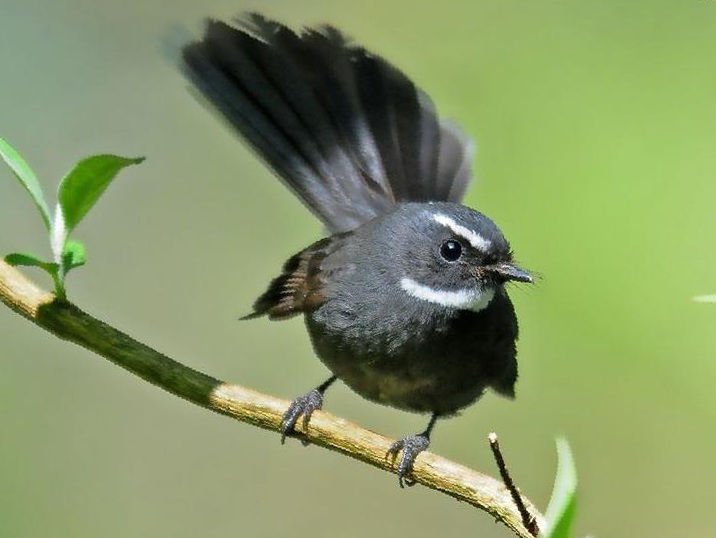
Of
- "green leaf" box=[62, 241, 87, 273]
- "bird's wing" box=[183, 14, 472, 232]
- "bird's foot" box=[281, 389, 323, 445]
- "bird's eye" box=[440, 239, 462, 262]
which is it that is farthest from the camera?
"bird's wing" box=[183, 14, 472, 232]

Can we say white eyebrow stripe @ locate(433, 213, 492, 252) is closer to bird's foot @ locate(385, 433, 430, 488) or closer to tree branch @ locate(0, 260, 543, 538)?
bird's foot @ locate(385, 433, 430, 488)

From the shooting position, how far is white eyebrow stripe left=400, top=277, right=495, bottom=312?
3889mm

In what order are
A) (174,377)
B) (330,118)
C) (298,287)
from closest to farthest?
1. (174,377)
2. (298,287)
3. (330,118)

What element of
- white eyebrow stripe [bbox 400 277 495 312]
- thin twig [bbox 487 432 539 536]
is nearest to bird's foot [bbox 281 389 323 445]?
white eyebrow stripe [bbox 400 277 495 312]

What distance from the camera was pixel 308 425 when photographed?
9.38ft

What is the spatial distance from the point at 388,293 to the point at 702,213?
2.54 meters

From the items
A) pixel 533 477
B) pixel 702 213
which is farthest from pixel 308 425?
pixel 702 213

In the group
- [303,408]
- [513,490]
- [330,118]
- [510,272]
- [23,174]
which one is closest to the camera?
[513,490]

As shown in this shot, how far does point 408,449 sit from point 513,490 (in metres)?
1.48

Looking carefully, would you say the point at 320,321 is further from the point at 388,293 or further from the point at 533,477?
the point at 533,477

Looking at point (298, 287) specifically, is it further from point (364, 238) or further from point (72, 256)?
point (72, 256)

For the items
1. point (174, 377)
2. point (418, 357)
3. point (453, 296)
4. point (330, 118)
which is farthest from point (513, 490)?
point (330, 118)

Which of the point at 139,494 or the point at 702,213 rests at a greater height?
the point at 702,213

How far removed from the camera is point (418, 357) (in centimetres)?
380
